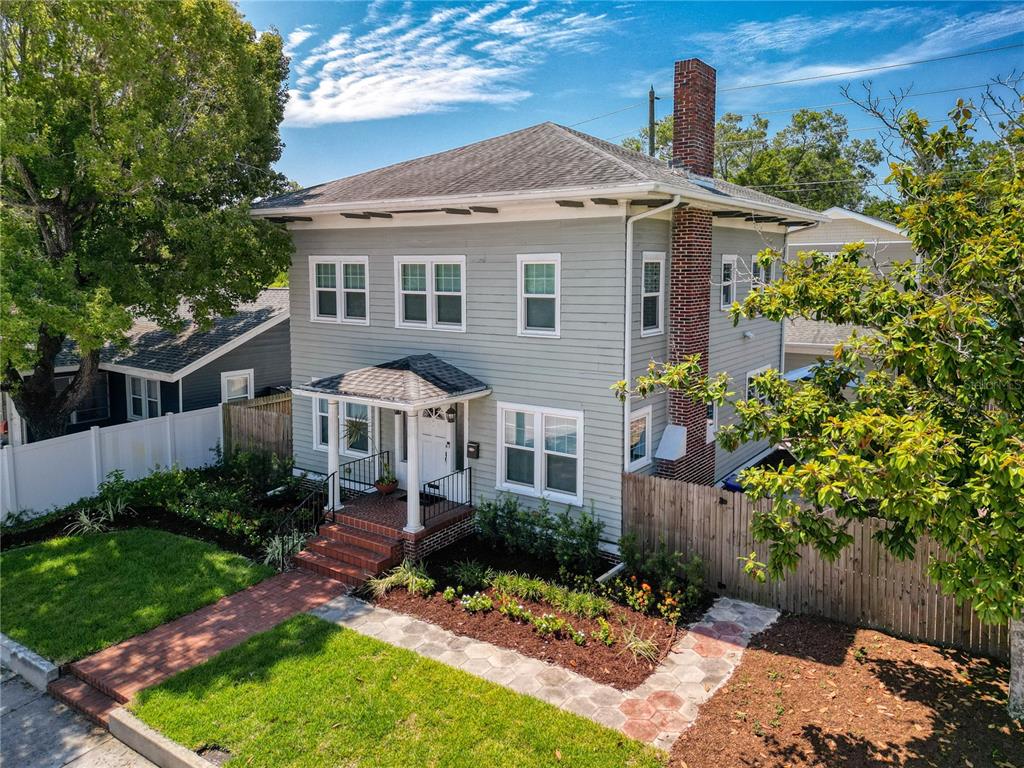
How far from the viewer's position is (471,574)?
10922 millimetres

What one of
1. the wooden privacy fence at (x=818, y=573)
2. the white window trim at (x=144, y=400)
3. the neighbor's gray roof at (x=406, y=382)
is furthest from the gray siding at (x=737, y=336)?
the white window trim at (x=144, y=400)

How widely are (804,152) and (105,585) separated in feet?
162

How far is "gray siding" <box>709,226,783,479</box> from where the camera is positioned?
47.1 feet

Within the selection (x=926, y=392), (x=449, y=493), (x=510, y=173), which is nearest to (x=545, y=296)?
(x=510, y=173)

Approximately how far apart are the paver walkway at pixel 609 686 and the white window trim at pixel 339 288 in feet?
20.6

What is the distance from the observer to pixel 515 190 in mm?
11109

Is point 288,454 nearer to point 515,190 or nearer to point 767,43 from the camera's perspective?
point 515,190

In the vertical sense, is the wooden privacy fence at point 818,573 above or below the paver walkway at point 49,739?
above

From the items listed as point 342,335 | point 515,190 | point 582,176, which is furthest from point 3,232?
point 582,176

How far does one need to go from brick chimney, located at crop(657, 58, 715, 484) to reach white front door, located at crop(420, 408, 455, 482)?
405cm

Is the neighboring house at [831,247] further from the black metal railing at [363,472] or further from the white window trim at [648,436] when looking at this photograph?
the black metal railing at [363,472]

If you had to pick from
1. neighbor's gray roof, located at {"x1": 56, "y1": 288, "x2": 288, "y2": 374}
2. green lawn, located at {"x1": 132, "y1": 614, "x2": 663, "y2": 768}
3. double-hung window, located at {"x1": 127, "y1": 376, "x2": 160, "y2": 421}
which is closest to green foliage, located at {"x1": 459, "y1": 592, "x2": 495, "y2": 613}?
green lawn, located at {"x1": 132, "y1": 614, "x2": 663, "y2": 768}

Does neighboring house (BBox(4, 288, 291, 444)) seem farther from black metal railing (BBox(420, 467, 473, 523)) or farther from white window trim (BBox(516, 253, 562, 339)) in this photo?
white window trim (BBox(516, 253, 562, 339))

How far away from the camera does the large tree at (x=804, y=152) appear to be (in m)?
46.8
